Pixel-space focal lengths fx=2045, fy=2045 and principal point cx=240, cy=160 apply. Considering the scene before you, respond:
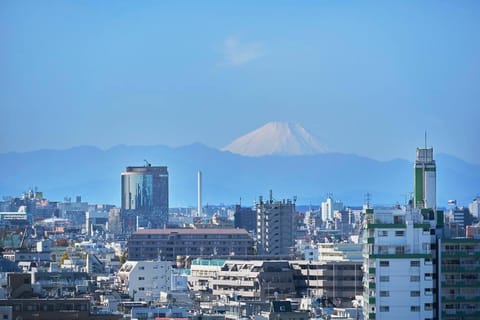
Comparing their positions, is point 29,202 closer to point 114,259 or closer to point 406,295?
point 114,259

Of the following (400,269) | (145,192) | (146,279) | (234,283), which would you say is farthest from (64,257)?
(145,192)

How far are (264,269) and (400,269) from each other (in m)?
31.8

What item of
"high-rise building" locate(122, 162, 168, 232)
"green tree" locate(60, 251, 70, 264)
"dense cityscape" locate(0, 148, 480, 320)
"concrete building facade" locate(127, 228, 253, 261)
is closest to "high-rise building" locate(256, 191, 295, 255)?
"dense cityscape" locate(0, 148, 480, 320)

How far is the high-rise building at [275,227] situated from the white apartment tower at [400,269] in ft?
191

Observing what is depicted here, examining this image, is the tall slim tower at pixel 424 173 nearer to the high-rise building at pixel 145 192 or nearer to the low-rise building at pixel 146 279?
the low-rise building at pixel 146 279

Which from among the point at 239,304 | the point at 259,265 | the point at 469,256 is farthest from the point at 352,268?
the point at 469,256

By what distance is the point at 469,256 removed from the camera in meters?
42.1

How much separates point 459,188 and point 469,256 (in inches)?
5569

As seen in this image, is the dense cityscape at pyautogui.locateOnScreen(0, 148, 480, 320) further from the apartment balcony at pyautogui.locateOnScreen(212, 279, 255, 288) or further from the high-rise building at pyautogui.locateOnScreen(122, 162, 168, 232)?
the high-rise building at pyautogui.locateOnScreen(122, 162, 168, 232)

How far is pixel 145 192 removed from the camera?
586 ft

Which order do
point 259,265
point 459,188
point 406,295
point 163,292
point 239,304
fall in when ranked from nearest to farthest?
point 406,295 < point 239,304 < point 163,292 < point 259,265 < point 459,188

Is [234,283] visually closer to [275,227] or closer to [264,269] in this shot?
[264,269]

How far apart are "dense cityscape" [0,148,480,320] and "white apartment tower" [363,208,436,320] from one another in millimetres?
20

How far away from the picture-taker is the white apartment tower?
41.6m
